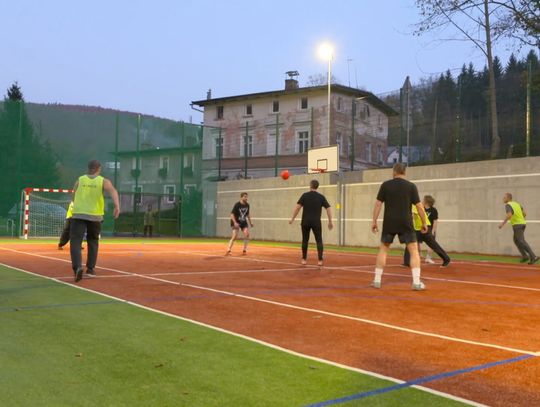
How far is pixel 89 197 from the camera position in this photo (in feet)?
30.0

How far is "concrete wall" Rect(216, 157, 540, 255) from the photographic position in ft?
64.3

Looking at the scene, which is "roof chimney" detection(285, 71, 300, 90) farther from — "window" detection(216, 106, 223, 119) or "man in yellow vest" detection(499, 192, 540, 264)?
"man in yellow vest" detection(499, 192, 540, 264)

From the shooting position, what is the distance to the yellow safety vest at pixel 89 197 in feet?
29.8

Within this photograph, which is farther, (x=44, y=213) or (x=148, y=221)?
(x=148, y=221)

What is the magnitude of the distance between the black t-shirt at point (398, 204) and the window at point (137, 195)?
2614cm

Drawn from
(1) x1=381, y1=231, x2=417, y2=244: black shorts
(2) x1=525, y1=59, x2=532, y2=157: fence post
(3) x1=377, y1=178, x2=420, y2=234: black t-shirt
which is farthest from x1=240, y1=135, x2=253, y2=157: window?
(1) x1=381, y1=231, x2=417, y2=244: black shorts

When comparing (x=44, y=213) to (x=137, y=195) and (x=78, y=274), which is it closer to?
(x=137, y=195)

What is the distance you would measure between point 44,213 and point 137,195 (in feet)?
22.3

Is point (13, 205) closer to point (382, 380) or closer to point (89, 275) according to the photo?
point (89, 275)

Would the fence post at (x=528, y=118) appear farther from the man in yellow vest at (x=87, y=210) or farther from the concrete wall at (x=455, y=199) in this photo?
the man in yellow vest at (x=87, y=210)

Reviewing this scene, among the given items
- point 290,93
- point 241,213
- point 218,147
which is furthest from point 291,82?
point 241,213

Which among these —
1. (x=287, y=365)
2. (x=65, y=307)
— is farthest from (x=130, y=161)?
(x=287, y=365)

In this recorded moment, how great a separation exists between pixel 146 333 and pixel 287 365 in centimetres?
167

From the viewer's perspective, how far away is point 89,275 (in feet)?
31.1
